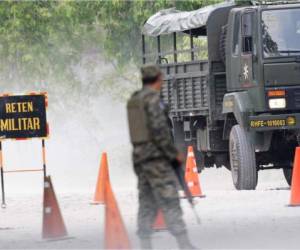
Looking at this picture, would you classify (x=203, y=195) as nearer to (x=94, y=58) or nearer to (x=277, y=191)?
(x=277, y=191)

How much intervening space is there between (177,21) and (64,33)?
57.7ft

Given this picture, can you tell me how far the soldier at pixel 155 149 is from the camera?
10.9 metres

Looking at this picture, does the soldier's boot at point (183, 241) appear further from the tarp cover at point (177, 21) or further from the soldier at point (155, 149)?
the tarp cover at point (177, 21)

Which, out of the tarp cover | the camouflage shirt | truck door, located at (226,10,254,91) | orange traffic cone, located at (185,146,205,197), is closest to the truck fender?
truck door, located at (226,10,254,91)

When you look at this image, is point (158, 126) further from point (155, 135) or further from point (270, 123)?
point (270, 123)

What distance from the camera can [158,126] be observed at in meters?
10.9

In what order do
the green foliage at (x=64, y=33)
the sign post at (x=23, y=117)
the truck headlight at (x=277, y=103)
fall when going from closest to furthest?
the sign post at (x=23, y=117) < the truck headlight at (x=277, y=103) < the green foliage at (x=64, y=33)

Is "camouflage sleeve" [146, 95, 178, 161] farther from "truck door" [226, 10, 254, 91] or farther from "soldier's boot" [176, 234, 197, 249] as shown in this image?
"truck door" [226, 10, 254, 91]

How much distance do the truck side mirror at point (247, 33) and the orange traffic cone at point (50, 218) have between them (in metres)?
7.01

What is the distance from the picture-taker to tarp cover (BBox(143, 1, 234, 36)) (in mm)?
23000

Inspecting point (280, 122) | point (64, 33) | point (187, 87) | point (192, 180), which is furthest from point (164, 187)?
point (64, 33)

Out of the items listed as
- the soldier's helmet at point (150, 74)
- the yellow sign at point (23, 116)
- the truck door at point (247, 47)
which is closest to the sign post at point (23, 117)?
the yellow sign at point (23, 116)

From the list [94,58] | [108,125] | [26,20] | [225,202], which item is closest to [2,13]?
[26,20]

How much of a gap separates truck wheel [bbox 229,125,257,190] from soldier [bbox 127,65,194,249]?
9.78 meters
